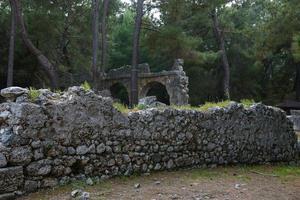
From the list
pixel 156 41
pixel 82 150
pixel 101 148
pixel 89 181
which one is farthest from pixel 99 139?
pixel 156 41

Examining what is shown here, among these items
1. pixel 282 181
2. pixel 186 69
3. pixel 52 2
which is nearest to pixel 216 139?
pixel 282 181

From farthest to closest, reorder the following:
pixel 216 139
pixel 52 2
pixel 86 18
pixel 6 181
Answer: pixel 86 18 < pixel 52 2 < pixel 216 139 < pixel 6 181

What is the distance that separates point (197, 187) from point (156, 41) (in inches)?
628

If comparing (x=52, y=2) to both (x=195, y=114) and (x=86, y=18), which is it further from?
(x=195, y=114)

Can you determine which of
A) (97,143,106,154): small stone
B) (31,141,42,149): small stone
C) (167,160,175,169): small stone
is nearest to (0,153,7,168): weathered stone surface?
(31,141,42,149): small stone

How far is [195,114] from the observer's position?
28.7ft

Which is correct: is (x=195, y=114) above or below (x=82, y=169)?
above

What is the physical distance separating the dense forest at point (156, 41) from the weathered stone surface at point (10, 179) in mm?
10867

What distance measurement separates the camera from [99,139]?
6.92 m

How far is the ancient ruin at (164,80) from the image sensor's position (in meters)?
26.0

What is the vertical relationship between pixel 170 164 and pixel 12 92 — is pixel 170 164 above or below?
below

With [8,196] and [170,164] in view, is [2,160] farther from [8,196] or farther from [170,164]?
[170,164]

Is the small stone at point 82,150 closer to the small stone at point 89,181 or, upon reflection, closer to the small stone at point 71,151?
the small stone at point 71,151

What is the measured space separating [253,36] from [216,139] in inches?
896
